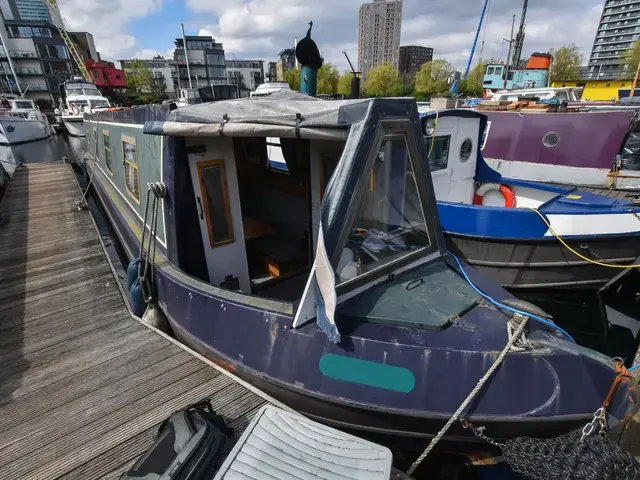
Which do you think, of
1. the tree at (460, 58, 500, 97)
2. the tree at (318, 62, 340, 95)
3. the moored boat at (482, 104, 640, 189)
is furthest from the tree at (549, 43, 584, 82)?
the moored boat at (482, 104, 640, 189)

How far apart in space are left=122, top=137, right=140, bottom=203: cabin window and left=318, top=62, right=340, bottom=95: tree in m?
57.9

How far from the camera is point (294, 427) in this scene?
2.44 m

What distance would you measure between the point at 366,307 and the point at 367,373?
0.48 meters

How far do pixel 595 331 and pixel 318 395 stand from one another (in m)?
5.74

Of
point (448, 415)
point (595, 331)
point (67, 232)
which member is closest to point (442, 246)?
point (448, 415)

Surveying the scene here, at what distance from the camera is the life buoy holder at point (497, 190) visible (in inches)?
274

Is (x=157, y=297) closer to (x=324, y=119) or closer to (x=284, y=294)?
(x=284, y=294)

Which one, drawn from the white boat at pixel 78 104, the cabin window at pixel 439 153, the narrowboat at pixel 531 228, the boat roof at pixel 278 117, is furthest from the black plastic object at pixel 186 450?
the white boat at pixel 78 104

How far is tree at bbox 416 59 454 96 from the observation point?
173 feet

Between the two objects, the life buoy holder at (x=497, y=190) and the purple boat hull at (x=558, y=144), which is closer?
the life buoy holder at (x=497, y=190)

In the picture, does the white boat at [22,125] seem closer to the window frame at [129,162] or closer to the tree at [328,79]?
the window frame at [129,162]

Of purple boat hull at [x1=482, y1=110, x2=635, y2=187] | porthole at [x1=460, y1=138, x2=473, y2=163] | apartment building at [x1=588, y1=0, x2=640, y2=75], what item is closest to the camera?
porthole at [x1=460, y1=138, x2=473, y2=163]

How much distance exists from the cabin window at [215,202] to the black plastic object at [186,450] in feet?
6.34

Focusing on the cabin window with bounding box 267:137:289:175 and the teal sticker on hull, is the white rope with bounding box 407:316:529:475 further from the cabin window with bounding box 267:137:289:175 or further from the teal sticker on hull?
the cabin window with bounding box 267:137:289:175
